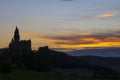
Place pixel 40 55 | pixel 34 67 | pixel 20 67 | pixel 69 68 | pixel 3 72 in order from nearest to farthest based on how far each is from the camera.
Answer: pixel 3 72, pixel 20 67, pixel 34 67, pixel 40 55, pixel 69 68

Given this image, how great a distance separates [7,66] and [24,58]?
56.1 metres

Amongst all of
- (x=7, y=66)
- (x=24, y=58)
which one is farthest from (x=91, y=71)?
(x=7, y=66)

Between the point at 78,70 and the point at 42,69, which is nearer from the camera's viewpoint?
the point at 42,69

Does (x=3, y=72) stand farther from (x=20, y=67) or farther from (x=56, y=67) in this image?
(x=56, y=67)

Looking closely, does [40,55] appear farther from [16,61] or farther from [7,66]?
[7,66]

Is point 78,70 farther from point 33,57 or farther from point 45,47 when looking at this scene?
point 33,57

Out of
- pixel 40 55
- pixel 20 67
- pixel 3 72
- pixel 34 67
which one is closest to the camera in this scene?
pixel 3 72

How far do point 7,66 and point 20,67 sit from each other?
154 feet

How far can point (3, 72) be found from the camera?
10425 cm

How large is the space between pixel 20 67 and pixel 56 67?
49496mm

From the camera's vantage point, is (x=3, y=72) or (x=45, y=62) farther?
(x=45, y=62)

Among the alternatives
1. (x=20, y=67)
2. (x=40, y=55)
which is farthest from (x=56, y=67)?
(x=20, y=67)

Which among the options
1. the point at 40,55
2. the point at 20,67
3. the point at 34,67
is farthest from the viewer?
the point at 40,55

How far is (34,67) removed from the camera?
163m
